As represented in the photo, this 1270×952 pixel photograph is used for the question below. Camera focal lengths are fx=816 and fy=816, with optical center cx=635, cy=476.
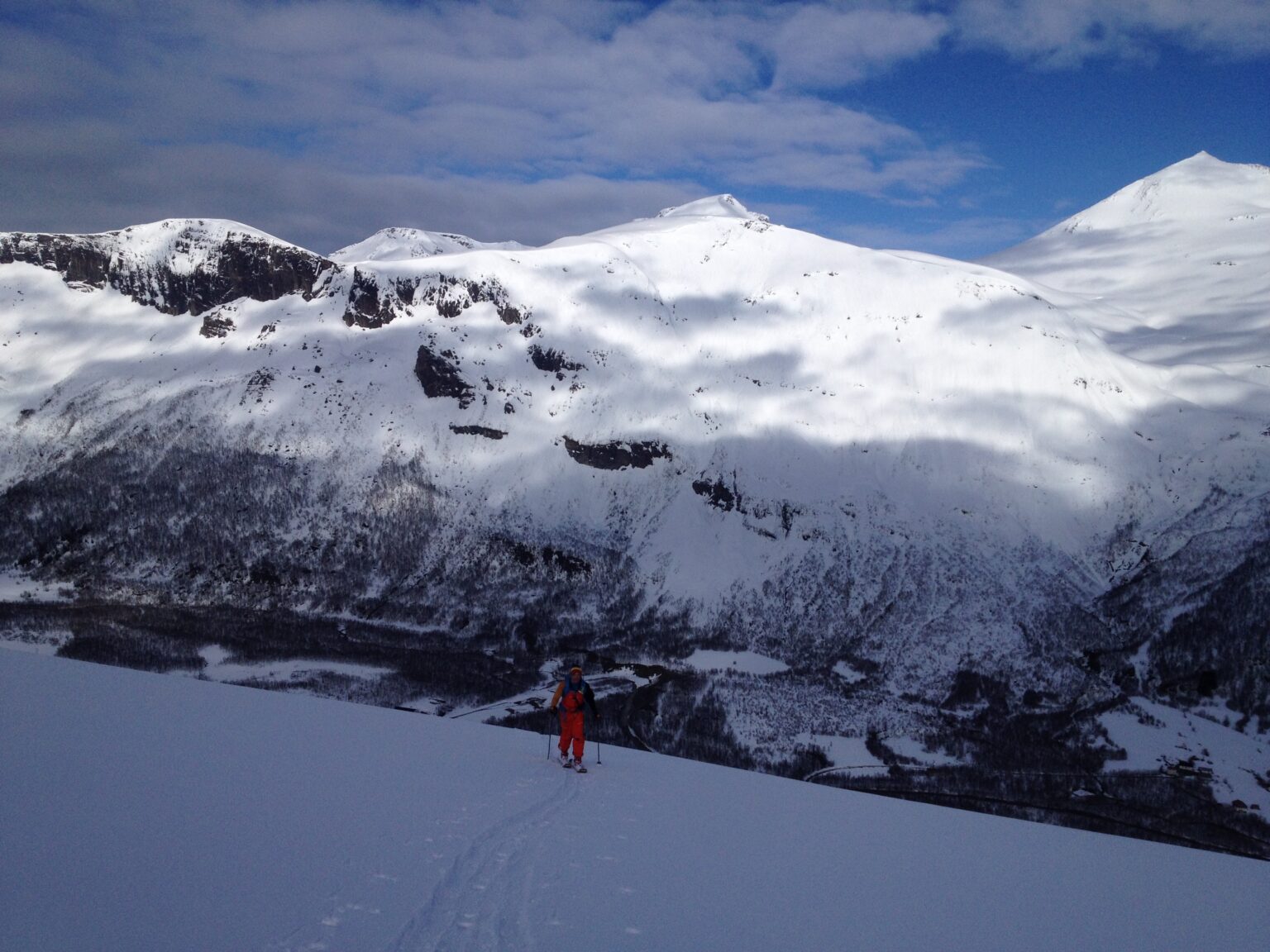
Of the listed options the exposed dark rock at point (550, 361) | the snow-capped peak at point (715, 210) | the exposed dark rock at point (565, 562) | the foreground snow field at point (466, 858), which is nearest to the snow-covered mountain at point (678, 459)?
the exposed dark rock at point (565, 562)

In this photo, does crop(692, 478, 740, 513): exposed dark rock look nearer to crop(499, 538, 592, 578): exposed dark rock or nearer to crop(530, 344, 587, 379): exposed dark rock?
crop(499, 538, 592, 578): exposed dark rock

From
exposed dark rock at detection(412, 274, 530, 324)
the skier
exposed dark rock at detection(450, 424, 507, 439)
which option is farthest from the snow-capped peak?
the skier

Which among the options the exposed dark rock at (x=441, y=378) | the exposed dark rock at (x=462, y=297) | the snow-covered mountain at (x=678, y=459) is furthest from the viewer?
the exposed dark rock at (x=462, y=297)

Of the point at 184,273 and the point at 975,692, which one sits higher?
the point at 184,273

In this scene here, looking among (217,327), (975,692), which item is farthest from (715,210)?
(975,692)

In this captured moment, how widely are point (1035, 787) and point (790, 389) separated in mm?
76960

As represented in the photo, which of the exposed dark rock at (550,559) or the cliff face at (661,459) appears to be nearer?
the cliff face at (661,459)

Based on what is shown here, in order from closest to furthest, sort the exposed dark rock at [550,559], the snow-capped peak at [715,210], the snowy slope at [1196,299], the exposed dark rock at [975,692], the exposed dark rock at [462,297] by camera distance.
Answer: the exposed dark rock at [975,692], the exposed dark rock at [550,559], the snowy slope at [1196,299], the exposed dark rock at [462,297], the snow-capped peak at [715,210]

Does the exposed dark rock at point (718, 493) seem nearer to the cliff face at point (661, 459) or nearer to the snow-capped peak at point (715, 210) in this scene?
the cliff face at point (661, 459)

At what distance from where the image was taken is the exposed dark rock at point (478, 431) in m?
119

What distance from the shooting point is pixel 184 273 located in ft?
440

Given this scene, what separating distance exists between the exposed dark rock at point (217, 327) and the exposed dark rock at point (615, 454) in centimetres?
5745

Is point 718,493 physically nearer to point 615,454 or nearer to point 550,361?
point 615,454

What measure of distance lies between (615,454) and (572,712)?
10315 centimetres
